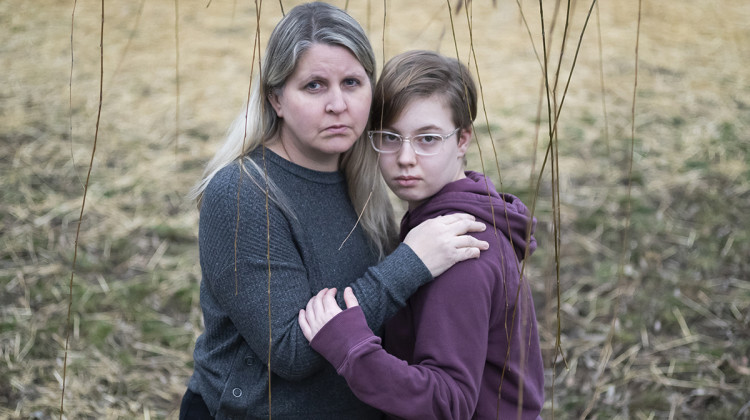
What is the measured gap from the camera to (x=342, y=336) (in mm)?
1407

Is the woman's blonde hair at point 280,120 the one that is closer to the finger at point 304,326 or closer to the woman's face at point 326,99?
the woman's face at point 326,99

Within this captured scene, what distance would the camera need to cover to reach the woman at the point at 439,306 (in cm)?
139

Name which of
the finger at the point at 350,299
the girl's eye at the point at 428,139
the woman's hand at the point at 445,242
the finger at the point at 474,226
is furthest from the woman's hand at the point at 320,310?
the girl's eye at the point at 428,139

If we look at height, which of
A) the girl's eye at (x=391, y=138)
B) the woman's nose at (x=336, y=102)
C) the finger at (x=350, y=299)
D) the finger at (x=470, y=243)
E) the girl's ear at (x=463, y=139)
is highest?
the woman's nose at (x=336, y=102)

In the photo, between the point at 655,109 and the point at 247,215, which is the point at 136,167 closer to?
the point at 247,215

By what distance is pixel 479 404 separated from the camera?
1.61m

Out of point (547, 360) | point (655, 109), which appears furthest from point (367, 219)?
point (655, 109)

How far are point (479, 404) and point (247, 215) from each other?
0.67 m

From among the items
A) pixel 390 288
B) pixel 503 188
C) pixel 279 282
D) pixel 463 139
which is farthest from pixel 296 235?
pixel 503 188

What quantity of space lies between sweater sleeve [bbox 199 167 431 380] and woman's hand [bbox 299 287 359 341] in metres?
0.02

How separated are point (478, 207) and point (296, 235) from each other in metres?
0.42

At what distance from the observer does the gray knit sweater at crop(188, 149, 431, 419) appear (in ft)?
4.92

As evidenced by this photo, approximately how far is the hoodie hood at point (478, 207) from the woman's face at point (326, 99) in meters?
0.24

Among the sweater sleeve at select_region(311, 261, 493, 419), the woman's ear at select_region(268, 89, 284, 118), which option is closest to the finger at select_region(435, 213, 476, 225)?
the sweater sleeve at select_region(311, 261, 493, 419)
